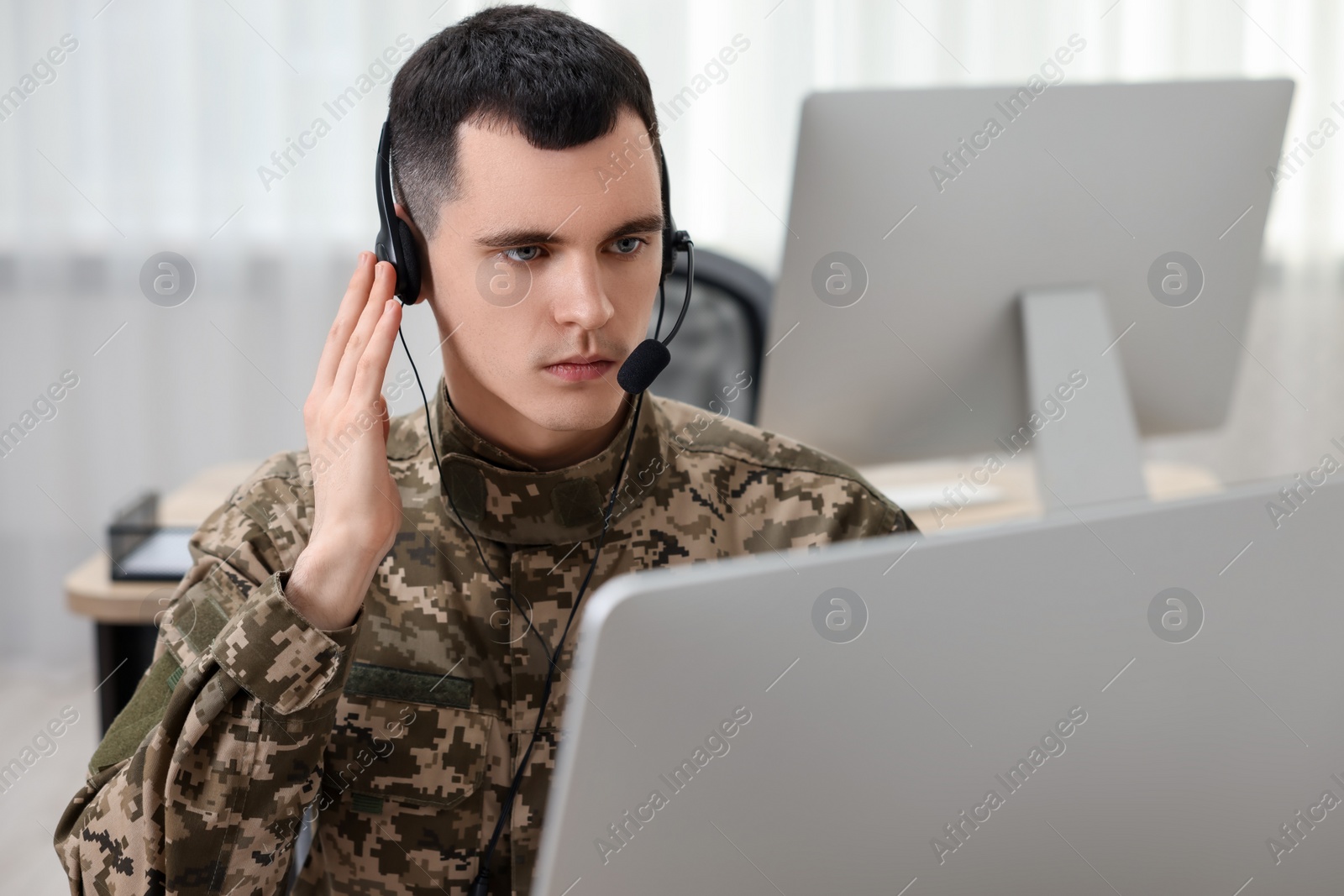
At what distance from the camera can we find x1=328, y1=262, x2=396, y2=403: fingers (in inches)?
35.8

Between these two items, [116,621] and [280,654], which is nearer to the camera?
[280,654]

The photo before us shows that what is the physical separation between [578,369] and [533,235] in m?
0.11

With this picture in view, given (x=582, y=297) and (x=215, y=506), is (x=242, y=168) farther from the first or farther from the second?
(x=582, y=297)

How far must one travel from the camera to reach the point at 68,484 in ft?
9.34

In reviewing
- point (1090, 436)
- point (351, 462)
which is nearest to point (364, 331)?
point (351, 462)

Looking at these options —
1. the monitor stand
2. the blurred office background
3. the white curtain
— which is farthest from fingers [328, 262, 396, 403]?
the white curtain

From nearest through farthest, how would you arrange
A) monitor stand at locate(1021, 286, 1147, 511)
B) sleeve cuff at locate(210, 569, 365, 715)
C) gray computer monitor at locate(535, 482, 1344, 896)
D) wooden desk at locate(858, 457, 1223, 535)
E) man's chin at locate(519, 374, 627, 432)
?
1. gray computer monitor at locate(535, 482, 1344, 896)
2. sleeve cuff at locate(210, 569, 365, 715)
3. man's chin at locate(519, 374, 627, 432)
4. monitor stand at locate(1021, 286, 1147, 511)
5. wooden desk at locate(858, 457, 1223, 535)

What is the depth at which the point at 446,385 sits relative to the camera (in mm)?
1015

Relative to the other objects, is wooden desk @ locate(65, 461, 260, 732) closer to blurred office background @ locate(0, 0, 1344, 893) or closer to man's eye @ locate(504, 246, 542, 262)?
man's eye @ locate(504, 246, 542, 262)

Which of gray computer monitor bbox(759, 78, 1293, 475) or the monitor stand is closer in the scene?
gray computer monitor bbox(759, 78, 1293, 475)

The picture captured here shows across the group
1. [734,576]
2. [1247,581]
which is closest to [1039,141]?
[1247,581]

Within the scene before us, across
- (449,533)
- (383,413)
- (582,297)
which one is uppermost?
(582,297)

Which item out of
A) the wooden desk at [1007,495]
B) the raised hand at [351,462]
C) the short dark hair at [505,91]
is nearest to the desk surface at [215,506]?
the wooden desk at [1007,495]

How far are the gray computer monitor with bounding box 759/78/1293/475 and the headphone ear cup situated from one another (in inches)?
15.4
